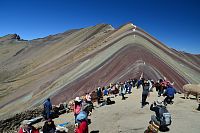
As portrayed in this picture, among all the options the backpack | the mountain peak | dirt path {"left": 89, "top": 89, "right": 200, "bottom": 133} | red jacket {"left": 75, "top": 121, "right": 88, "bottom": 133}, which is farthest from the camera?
the mountain peak

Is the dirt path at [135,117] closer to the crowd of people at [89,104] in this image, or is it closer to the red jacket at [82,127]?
the crowd of people at [89,104]

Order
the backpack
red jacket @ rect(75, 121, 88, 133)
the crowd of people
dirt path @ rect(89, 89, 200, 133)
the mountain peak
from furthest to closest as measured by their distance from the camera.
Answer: the mountain peak → dirt path @ rect(89, 89, 200, 133) → the backpack → the crowd of people → red jacket @ rect(75, 121, 88, 133)

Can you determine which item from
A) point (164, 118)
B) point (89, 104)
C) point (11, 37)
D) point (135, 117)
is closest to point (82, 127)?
point (164, 118)

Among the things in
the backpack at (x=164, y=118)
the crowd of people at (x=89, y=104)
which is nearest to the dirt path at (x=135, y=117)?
the backpack at (x=164, y=118)

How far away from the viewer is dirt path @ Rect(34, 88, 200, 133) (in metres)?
15.1

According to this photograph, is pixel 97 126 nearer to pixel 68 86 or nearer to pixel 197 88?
pixel 197 88

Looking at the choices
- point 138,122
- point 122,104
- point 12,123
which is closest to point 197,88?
point 122,104

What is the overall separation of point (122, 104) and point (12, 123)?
42.2 feet

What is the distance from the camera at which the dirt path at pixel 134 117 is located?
49.5ft

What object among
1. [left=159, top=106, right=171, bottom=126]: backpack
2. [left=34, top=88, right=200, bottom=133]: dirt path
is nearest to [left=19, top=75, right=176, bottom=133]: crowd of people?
[left=159, top=106, right=171, bottom=126]: backpack

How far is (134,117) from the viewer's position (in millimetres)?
17297

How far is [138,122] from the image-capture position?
635 inches

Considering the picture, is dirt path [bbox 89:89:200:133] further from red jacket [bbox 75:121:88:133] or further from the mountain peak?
the mountain peak

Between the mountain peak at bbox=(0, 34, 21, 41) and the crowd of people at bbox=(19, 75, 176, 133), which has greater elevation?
the mountain peak at bbox=(0, 34, 21, 41)
